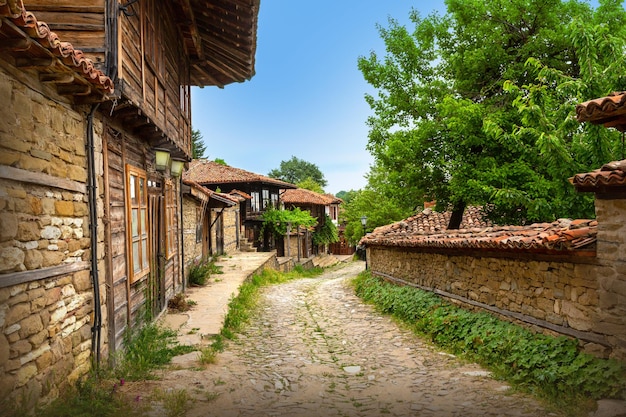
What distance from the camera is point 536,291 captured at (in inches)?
237

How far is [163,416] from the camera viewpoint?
12.8 ft

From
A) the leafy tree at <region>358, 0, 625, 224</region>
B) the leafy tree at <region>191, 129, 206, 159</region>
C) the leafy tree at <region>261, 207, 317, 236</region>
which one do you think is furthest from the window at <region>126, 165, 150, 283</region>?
the leafy tree at <region>191, 129, 206, 159</region>

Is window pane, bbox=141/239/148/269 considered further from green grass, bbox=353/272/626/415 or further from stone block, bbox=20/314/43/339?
green grass, bbox=353/272/626/415

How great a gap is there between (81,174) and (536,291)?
5938 mm

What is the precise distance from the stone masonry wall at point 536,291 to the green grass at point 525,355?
178 mm

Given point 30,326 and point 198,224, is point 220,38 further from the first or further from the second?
point 30,326

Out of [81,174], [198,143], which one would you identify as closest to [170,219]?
[81,174]

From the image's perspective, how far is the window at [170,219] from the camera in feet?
28.3

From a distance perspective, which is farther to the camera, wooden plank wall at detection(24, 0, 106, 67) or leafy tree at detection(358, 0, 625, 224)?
leafy tree at detection(358, 0, 625, 224)

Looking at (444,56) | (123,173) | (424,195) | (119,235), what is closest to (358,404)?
(119,235)

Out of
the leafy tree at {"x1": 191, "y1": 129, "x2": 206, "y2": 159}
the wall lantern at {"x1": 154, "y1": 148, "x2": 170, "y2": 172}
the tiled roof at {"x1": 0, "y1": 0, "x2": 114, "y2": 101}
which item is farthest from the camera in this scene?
the leafy tree at {"x1": 191, "y1": 129, "x2": 206, "y2": 159}

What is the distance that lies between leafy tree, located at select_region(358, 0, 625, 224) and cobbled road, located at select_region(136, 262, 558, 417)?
437 cm

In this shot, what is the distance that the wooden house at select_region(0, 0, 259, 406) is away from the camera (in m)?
3.21

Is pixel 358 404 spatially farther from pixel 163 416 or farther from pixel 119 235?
pixel 119 235
